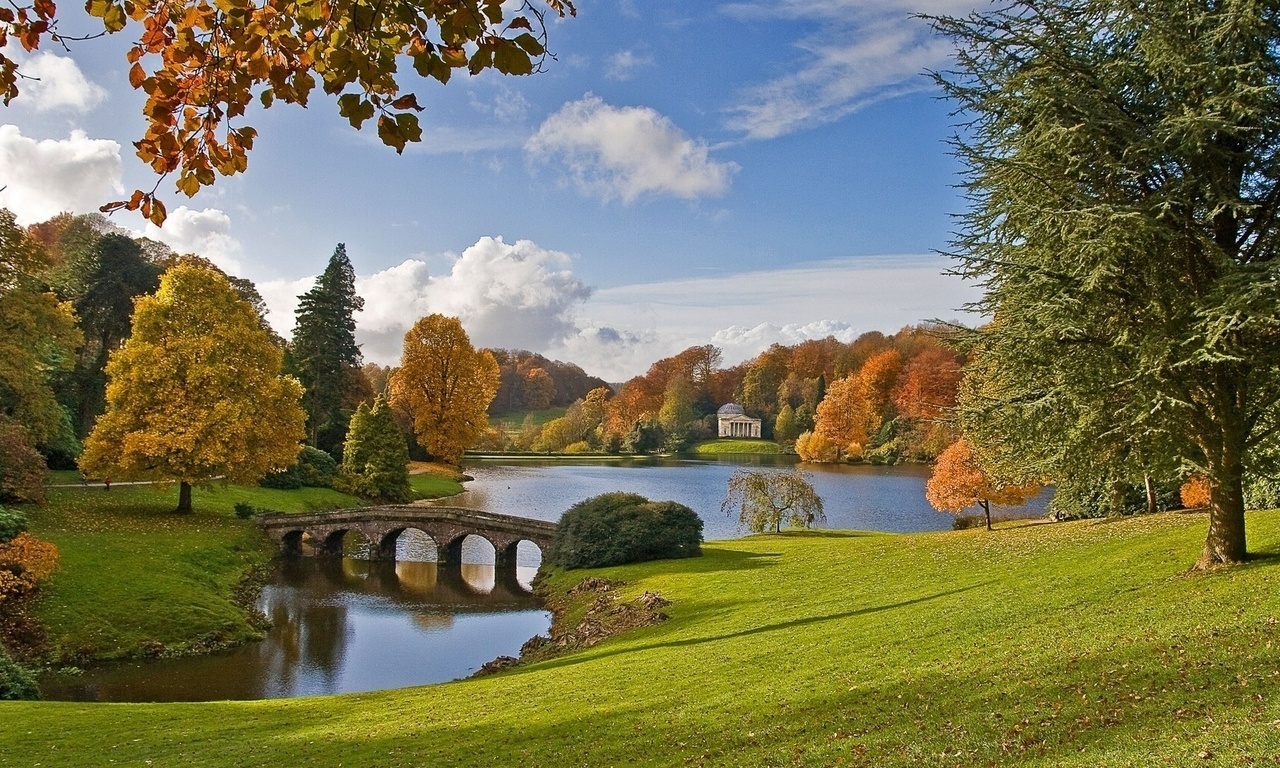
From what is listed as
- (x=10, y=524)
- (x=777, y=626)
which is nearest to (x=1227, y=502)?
(x=777, y=626)

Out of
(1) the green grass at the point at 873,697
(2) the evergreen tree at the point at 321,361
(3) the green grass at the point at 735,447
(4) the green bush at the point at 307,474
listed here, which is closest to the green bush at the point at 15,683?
(1) the green grass at the point at 873,697

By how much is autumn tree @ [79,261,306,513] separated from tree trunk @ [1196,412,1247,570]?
1190 inches

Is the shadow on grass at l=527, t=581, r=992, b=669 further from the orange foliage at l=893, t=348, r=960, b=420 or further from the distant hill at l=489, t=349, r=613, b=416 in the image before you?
the distant hill at l=489, t=349, r=613, b=416

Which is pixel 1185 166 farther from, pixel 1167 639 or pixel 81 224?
pixel 81 224

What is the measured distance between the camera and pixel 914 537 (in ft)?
91.1

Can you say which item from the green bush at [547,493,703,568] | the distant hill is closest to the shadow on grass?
the green bush at [547,493,703,568]

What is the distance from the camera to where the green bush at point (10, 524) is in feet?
66.6

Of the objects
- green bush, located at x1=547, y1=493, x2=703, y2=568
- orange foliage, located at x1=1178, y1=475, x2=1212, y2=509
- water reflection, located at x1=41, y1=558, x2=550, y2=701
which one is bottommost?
water reflection, located at x1=41, y1=558, x2=550, y2=701

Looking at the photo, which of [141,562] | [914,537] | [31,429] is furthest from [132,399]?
[914,537]

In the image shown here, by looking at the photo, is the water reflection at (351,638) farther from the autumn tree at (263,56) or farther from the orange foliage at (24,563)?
the autumn tree at (263,56)

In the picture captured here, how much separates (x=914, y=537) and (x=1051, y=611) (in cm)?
1573

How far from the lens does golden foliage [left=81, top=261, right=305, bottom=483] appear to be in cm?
2892

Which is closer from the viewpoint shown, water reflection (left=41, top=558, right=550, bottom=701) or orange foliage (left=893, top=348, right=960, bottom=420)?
water reflection (left=41, top=558, right=550, bottom=701)

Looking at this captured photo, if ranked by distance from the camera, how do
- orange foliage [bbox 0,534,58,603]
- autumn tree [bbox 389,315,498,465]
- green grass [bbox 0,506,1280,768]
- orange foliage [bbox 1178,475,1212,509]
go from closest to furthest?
green grass [bbox 0,506,1280,768] → orange foliage [bbox 0,534,58,603] → orange foliage [bbox 1178,475,1212,509] → autumn tree [bbox 389,315,498,465]
